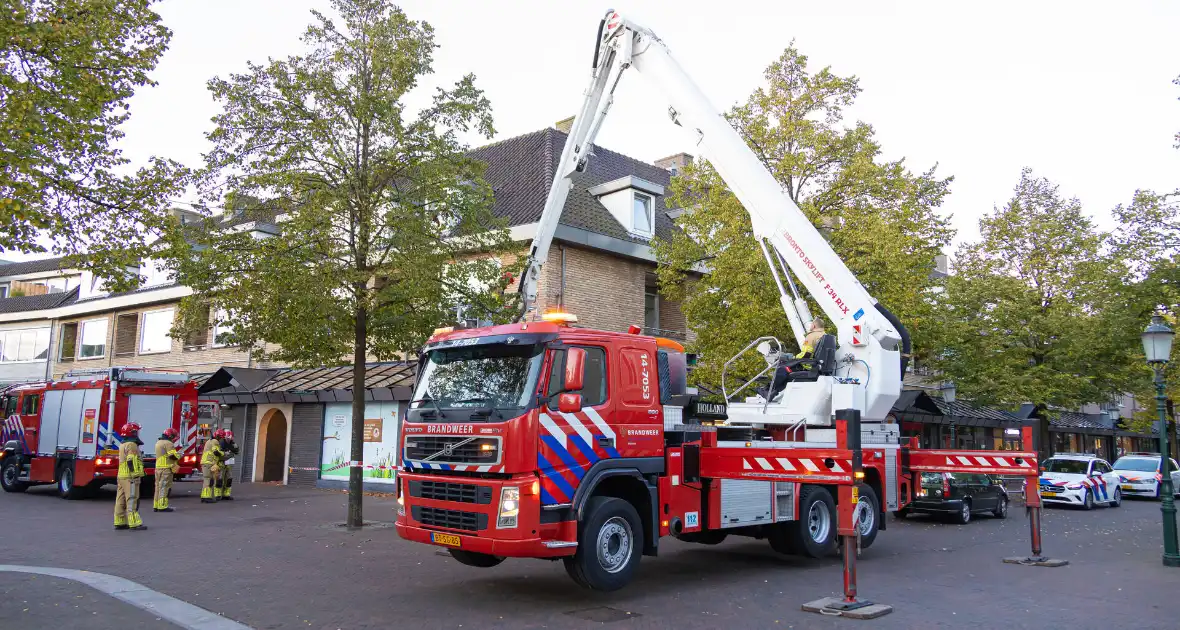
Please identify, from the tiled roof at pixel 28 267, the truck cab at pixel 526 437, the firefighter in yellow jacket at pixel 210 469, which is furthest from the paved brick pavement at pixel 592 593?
the tiled roof at pixel 28 267

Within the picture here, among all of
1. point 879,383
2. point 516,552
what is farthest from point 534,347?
point 879,383

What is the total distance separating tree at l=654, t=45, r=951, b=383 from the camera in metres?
18.5

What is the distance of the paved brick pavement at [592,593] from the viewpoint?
8062 millimetres

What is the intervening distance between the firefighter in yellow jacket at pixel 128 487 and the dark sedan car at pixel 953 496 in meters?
14.7

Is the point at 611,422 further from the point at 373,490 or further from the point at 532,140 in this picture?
the point at 532,140

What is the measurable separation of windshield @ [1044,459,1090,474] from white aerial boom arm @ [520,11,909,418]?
15.9 m

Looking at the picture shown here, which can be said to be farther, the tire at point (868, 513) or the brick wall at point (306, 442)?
the brick wall at point (306, 442)

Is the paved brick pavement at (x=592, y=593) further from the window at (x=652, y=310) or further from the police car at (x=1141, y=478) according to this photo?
the police car at (x=1141, y=478)

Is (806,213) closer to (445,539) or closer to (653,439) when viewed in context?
(653,439)

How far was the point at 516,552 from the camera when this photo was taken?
26.6 feet

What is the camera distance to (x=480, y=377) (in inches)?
351

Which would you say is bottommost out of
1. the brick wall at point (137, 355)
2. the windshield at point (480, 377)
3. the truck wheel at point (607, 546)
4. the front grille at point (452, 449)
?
the truck wheel at point (607, 546)

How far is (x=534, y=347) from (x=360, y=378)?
24.7ft

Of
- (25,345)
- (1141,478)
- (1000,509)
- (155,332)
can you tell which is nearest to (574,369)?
(1000,509)
